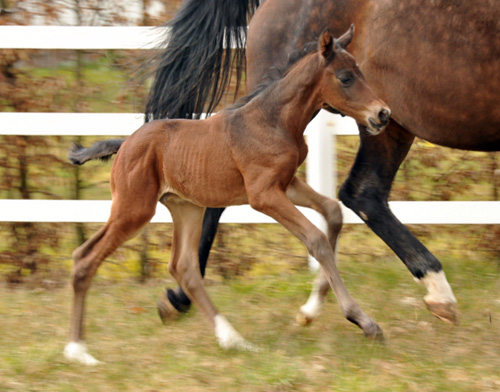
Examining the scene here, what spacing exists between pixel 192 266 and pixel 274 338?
1.76 feet

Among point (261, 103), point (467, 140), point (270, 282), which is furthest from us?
point (270, 282)

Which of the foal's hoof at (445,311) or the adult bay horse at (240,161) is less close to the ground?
the adult bay horse at (240,161)

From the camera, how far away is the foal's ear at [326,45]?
3.41 metres

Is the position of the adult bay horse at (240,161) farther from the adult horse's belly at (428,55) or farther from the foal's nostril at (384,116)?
the adult horse's belly at (428,55)

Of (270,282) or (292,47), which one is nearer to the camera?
(292,47)

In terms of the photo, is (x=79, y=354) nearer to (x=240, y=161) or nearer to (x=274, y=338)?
(x=274, y=338)

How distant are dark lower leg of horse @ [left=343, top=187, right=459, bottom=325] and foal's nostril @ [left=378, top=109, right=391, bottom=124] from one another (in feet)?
2.96

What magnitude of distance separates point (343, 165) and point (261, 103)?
196 centimetres

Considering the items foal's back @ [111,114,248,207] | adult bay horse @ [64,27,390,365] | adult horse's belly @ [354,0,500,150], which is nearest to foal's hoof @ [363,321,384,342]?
adult bay horse @ [64,27,390,365]

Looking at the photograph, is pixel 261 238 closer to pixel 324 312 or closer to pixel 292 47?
pixel 324 312

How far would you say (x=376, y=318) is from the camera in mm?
4316

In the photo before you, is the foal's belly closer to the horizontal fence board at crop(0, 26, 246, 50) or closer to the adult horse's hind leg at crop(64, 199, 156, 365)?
the adult horse's hind leg at crop(64, 199, 156, 365)

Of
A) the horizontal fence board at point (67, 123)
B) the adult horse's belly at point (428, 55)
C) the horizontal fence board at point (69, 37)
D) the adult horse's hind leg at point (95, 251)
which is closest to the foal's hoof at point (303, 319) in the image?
the adult horse's hind leg at point (95, 251)

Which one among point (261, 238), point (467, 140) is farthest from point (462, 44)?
point (261, 238)
